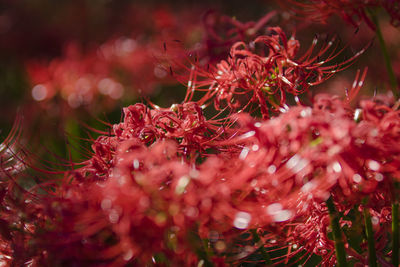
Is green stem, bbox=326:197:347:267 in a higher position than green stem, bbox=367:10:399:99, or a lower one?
lower

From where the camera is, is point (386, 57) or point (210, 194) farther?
point (386, 57)

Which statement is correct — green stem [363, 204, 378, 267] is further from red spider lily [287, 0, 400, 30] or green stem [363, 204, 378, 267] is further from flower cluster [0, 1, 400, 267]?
red spider lily [287, 0, 400, 30]

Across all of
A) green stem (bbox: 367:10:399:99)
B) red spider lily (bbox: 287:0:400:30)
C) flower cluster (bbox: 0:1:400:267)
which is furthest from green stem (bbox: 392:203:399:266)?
red spider lily (bbox: 287:0:400:30)

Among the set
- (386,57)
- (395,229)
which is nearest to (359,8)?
(386,57)

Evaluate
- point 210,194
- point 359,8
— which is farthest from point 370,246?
point 359,8

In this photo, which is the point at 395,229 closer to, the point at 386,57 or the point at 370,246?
the point at 370,246

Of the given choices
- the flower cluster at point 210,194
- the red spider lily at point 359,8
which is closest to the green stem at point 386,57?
the red spider lily at point 359,8

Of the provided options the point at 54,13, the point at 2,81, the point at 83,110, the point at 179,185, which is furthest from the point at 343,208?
the point at 54,13

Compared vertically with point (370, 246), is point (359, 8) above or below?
above

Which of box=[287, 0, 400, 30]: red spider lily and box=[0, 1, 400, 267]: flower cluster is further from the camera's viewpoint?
box=[287, 0, 400, 30]: red spider lily

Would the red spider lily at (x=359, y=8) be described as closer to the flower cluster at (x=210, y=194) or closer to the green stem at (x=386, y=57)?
the green stem at (x=386, y=57)

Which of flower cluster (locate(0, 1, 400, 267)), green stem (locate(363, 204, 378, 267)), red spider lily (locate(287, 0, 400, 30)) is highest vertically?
red spider lily (locate(287, 0, 400, 30))
